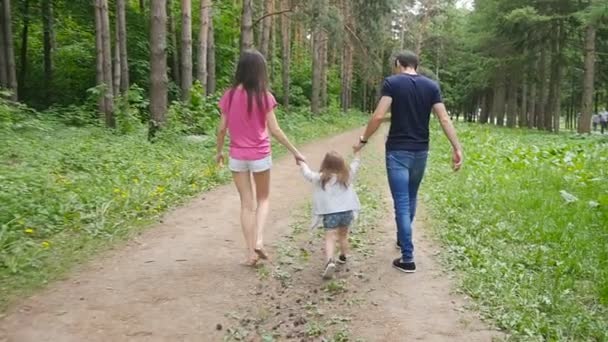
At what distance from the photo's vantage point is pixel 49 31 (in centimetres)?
2216

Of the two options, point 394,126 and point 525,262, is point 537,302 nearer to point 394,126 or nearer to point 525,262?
point 525,262

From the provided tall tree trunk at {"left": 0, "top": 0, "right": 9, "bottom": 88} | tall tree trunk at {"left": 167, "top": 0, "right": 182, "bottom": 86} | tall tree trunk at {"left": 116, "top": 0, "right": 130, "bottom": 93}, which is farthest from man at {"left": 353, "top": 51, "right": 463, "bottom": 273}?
tall tree trunk at {"left": 167, "top": 0, "right": 182, "bottom": 86}

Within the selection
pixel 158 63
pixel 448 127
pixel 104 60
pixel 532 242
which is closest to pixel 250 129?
pixel 448 127

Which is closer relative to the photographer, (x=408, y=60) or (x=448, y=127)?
(x=408, y=60)

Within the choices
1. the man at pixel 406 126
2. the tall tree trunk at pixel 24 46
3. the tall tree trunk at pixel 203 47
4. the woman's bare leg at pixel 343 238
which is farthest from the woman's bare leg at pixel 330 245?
the tall tree trunk at pixel 24 46

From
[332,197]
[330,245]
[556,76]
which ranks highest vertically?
[556,76]

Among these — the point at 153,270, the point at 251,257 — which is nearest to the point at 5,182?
the point at 153,270

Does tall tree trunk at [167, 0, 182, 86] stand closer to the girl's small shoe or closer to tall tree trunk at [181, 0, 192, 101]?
tall tree trunk at [181, 0, 192, 101]

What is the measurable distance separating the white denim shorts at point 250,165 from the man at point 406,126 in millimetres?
951

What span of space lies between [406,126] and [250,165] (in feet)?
5.28

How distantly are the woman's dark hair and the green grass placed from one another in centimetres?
260

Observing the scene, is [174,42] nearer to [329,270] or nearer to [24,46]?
[24,46]

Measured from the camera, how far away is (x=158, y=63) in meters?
12.6

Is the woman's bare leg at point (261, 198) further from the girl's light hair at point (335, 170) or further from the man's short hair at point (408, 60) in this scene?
the man's short hair at point (408, 60)
